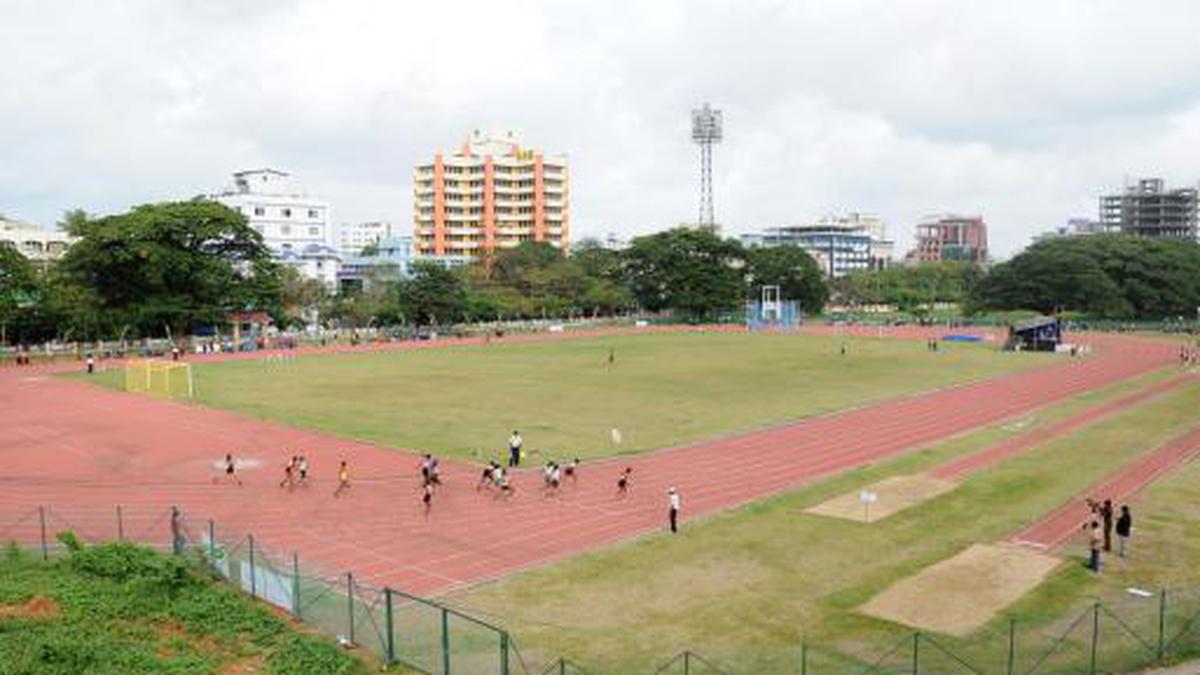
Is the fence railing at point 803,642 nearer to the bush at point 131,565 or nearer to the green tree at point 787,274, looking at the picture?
the bush at point 131,565

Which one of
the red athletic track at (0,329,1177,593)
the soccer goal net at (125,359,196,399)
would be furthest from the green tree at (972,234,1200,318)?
the soccer goal net at (125,359,196,399)

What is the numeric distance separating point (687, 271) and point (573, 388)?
68.9m

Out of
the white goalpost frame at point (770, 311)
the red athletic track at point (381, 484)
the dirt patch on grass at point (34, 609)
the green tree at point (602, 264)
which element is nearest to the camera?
the dirt patch on grass at point (34, 609)

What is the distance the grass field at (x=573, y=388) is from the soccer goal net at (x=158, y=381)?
3.49 feet

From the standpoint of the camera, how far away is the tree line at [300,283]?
76312 mm

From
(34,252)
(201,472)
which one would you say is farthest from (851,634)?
(34,252)

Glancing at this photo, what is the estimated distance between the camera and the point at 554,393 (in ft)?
178

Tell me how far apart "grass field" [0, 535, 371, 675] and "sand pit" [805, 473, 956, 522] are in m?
15.3

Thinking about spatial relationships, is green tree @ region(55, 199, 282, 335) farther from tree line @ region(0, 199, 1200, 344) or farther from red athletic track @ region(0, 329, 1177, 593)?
red athletic track @ region(0, 329, 1177, 593)

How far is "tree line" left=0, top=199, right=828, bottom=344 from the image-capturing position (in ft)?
250

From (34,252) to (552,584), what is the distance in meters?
125

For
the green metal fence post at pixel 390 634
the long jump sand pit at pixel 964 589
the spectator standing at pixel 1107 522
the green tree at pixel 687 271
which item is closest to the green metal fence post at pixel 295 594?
the green metal fence post at pixel 390 634

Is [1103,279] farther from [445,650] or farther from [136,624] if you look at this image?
[136,624]

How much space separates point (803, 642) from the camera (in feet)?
60.4
